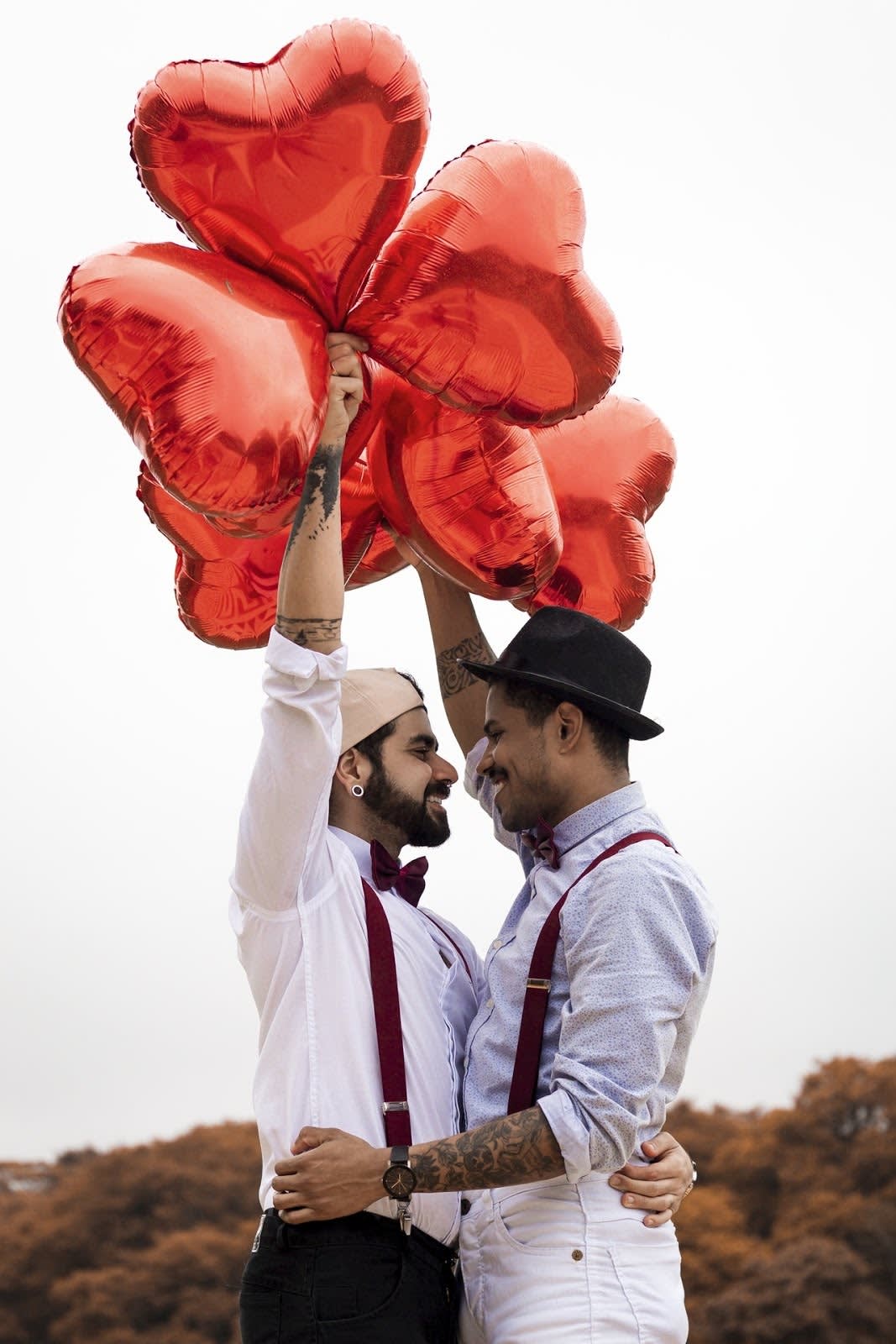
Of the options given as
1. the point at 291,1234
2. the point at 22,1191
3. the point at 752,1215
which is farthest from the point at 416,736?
the point at 22,1191

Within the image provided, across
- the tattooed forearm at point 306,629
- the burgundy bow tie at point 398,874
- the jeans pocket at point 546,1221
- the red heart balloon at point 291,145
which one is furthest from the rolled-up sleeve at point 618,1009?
the red heart balloon at point 291,145

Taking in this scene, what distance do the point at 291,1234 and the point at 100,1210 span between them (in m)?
8.05

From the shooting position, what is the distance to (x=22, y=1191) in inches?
395

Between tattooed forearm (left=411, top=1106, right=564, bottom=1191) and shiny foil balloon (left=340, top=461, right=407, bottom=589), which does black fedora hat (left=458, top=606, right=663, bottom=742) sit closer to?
shiny foil balloon (left=340, top=461, right=407, bottom=589)

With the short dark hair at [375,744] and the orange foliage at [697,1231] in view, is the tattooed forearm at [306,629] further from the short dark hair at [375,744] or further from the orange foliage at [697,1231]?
the orange foliage at [697,1231]

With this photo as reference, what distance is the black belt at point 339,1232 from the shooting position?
223 cm

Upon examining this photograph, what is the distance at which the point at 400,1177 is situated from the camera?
2.11 m

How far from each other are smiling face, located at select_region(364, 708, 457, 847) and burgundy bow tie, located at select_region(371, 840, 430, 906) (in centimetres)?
10

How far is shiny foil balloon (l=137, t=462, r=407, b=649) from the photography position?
8.79 ft

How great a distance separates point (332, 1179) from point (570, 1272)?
0.42 m

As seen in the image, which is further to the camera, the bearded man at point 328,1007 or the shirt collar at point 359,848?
the shirt collar at point 359,848

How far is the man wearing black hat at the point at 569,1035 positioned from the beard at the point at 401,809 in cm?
29

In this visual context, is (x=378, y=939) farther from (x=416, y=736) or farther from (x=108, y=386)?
(x=108, y=386)

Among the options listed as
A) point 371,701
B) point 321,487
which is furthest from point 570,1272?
point 321,487
